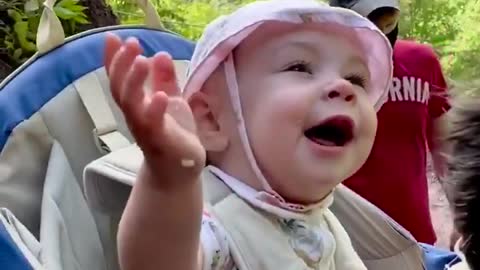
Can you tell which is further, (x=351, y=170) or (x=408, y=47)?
(x=408, y=47)

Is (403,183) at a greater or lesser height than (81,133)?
lesser

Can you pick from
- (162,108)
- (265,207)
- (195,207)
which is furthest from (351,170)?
(162,108)

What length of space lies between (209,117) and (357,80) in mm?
177

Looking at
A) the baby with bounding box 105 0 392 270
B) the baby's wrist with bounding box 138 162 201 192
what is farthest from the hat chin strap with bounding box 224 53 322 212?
the baby's wrist with bounding box 138 162 201 192

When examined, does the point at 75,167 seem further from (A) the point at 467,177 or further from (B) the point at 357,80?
(A) the point at 467,177

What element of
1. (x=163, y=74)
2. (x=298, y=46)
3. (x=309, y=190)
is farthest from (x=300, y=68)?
(x=163, y=74)

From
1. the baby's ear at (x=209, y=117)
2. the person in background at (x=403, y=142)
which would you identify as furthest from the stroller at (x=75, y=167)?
the person in background at (x=403, y=142)

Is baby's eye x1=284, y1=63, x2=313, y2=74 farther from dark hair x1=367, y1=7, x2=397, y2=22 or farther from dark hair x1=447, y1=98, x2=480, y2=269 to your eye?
dark hair x1=367, y1=7, x2=397, y2=22

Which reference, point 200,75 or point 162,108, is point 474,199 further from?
point 162,108

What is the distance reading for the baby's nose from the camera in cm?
108

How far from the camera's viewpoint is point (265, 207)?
1099 millimetres

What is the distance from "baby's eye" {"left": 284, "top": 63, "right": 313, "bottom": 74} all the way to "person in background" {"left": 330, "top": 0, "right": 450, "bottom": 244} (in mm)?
1114

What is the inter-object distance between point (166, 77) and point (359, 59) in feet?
1.24

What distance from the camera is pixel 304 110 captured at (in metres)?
1.06
